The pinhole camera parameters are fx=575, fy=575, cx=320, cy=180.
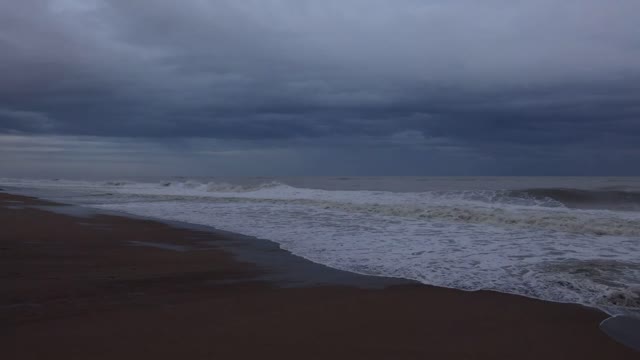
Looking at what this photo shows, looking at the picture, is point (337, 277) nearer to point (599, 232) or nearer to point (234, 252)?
point (234, 252)

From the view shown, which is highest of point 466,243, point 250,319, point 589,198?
point 589,198

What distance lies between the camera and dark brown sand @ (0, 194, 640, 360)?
4660mm

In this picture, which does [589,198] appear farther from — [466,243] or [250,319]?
[250,319]

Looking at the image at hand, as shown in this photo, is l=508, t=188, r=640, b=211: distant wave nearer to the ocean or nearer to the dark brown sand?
the ocean

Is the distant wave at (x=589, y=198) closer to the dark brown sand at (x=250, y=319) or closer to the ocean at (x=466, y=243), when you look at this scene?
the ocean at (x=466, y=243)

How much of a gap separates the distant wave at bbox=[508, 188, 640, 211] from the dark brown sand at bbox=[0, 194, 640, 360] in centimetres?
1765

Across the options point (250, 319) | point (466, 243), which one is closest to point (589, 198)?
point (466, 243)

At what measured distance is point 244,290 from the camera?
6.91m

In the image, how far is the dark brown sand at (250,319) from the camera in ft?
15.3

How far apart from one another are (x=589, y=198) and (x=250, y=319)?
2384cm

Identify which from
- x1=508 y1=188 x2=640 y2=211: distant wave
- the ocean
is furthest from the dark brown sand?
x1=508 y1=188 x2=640 y2=211: distant wave

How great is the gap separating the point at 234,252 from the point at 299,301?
387cm

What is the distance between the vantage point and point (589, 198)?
84.3 feet

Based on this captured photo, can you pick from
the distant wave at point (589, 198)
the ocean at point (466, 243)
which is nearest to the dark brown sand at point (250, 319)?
the ocean at point (466, 243)
